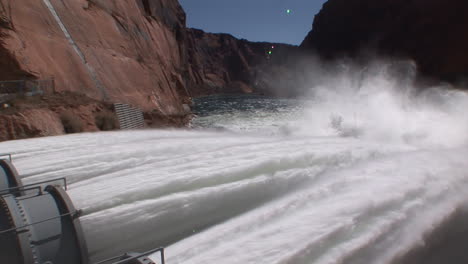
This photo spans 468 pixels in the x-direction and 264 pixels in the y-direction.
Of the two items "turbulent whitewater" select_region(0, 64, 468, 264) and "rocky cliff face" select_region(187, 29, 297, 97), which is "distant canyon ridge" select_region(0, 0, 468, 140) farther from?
"rocky cliff face" select_region(187, 29, 297, 97)

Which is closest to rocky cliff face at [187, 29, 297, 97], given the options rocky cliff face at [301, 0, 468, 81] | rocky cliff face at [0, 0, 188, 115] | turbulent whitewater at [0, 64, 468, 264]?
rocky cliff face at [301, 0, 468, 81]

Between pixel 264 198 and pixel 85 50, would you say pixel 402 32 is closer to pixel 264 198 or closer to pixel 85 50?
pixel 85 50

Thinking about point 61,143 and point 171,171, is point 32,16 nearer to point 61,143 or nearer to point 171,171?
point 61,143

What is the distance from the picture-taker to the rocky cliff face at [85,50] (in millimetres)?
11461

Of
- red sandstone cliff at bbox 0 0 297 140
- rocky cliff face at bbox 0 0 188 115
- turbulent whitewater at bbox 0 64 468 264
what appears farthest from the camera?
rocky cliff face at bbox 0 0 188 115

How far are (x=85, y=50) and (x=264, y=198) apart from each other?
14.2 m

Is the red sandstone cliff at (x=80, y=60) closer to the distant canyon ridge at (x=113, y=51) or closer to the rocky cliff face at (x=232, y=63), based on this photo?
the distant canyon ridge at (x=113, y=51)

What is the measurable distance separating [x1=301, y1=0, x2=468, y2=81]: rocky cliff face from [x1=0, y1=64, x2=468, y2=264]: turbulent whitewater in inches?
1375

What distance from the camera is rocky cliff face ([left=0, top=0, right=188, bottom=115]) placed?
1146 cm

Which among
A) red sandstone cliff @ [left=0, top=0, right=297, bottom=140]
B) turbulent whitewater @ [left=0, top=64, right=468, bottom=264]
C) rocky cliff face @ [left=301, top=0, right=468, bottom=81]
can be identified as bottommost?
turbulent whitewater @ [left=0, top=64, right=468, bottom=264]

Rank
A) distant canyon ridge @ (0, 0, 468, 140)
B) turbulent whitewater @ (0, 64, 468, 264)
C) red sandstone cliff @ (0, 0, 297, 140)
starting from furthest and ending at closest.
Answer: distant canyon ridge @ (0, 0, 468, 140)
red sandstone cliff @ (0, 0, 297, 140)
turbulent whitewater @ (0, 64, 468, 264)

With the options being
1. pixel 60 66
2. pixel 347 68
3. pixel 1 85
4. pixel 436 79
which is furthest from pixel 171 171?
pixel 347 68

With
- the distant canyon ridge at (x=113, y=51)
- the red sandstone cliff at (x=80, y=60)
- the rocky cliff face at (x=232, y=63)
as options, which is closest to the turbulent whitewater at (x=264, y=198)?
the red sandstone cliff at (x=80, y=60)

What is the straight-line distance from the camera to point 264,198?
3891mm
